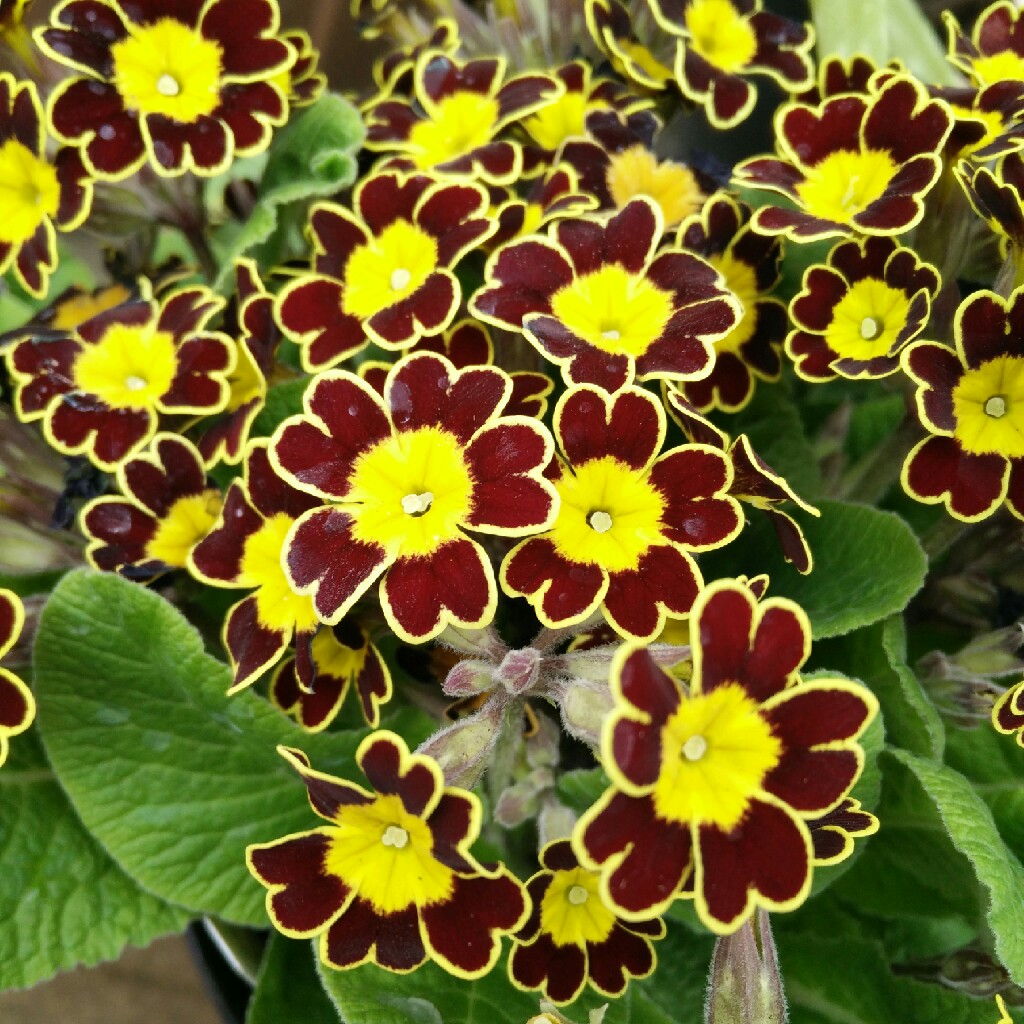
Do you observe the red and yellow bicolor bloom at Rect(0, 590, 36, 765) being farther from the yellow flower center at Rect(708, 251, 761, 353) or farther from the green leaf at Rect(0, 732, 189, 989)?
the yellow flower center at Rect(708, 251, 761, 353)

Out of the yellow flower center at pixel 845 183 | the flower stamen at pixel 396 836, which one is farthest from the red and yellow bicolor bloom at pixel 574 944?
the yellow flower center at pixel 845 183

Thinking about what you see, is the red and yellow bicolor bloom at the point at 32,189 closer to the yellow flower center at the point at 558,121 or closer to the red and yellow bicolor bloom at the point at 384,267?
the red and yellow bicolor bloom at the point at 384,267

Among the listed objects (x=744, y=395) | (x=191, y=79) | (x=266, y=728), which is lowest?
(x=266, y=728)

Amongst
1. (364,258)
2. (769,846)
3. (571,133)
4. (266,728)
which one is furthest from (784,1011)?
(571,133)

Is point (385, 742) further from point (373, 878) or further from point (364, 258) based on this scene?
point (364, 258)

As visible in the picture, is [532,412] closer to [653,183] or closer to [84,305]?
[653,183]

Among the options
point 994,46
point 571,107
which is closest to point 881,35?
point 994,46
